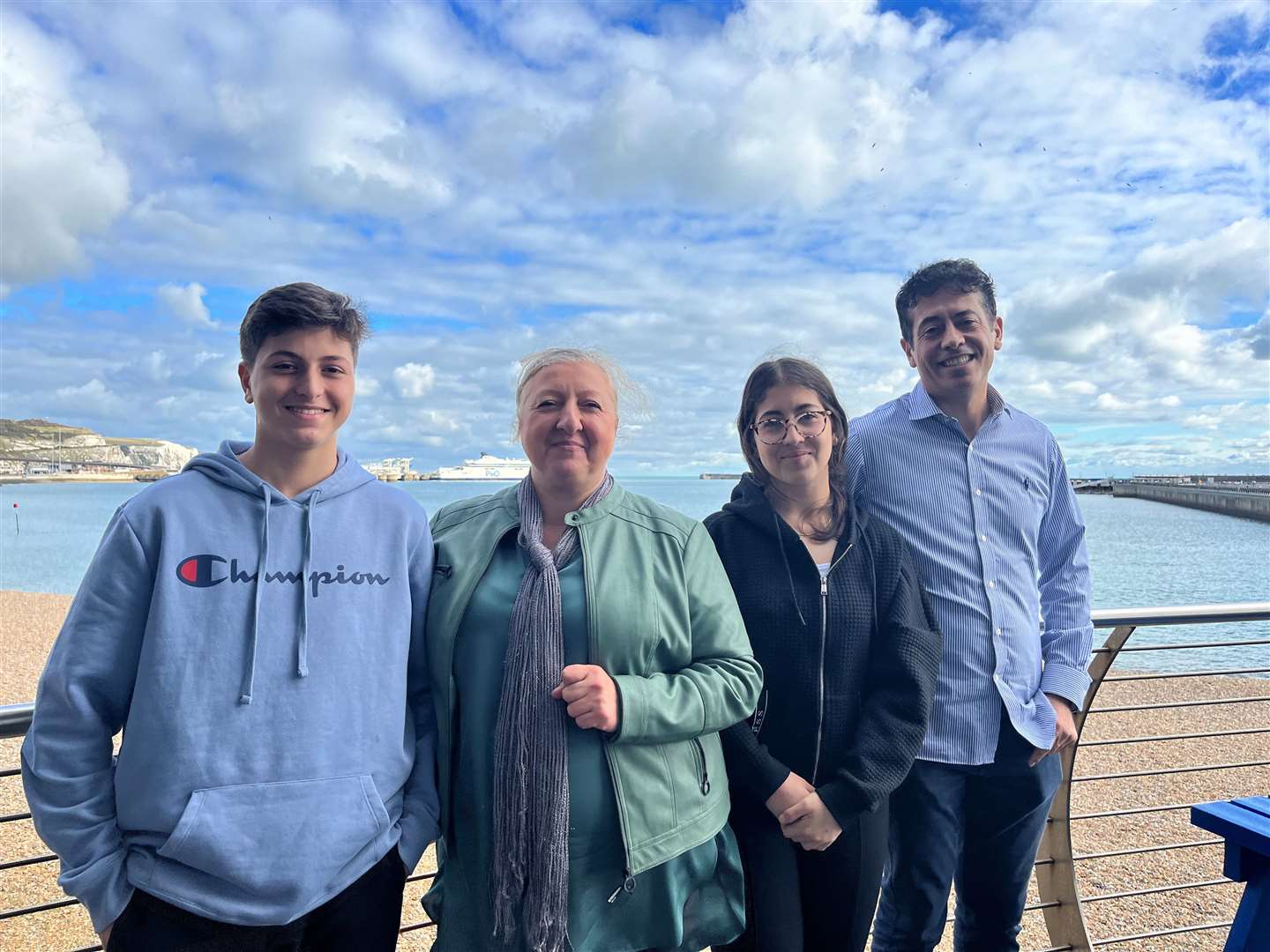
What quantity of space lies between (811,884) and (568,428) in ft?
4.21

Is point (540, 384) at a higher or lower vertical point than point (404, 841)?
higher

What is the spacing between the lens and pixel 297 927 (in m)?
1.56

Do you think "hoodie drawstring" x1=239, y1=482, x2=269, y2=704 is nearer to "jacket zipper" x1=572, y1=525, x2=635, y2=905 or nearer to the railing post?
"jacket zipper" x1=572, y1=525, x2=635, y2=905

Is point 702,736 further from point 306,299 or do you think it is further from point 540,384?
point 306,299

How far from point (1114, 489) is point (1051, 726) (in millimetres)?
155081

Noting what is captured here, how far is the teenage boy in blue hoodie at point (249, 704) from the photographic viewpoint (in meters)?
1.47

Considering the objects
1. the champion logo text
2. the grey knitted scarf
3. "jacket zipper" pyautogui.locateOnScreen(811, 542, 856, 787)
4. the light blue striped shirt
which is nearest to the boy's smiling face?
the champion logo text

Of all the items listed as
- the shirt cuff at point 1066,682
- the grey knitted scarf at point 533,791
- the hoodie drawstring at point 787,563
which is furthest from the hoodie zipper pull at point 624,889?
the shirt cuff at point 1066,682

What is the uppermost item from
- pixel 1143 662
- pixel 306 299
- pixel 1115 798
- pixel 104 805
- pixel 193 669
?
pixel 306 299

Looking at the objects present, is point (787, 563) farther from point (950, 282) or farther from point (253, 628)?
point (253, 628)

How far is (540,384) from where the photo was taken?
76.1 inches

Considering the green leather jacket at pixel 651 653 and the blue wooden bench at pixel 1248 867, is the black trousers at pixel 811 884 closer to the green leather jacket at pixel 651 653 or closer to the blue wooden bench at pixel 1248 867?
the green leather jacket at pixel 651 653

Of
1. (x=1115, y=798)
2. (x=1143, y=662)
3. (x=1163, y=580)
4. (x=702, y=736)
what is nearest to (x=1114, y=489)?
(x=1163, y=580)

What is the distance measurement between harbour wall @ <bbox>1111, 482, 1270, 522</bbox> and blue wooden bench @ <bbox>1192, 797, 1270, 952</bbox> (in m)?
83.0
